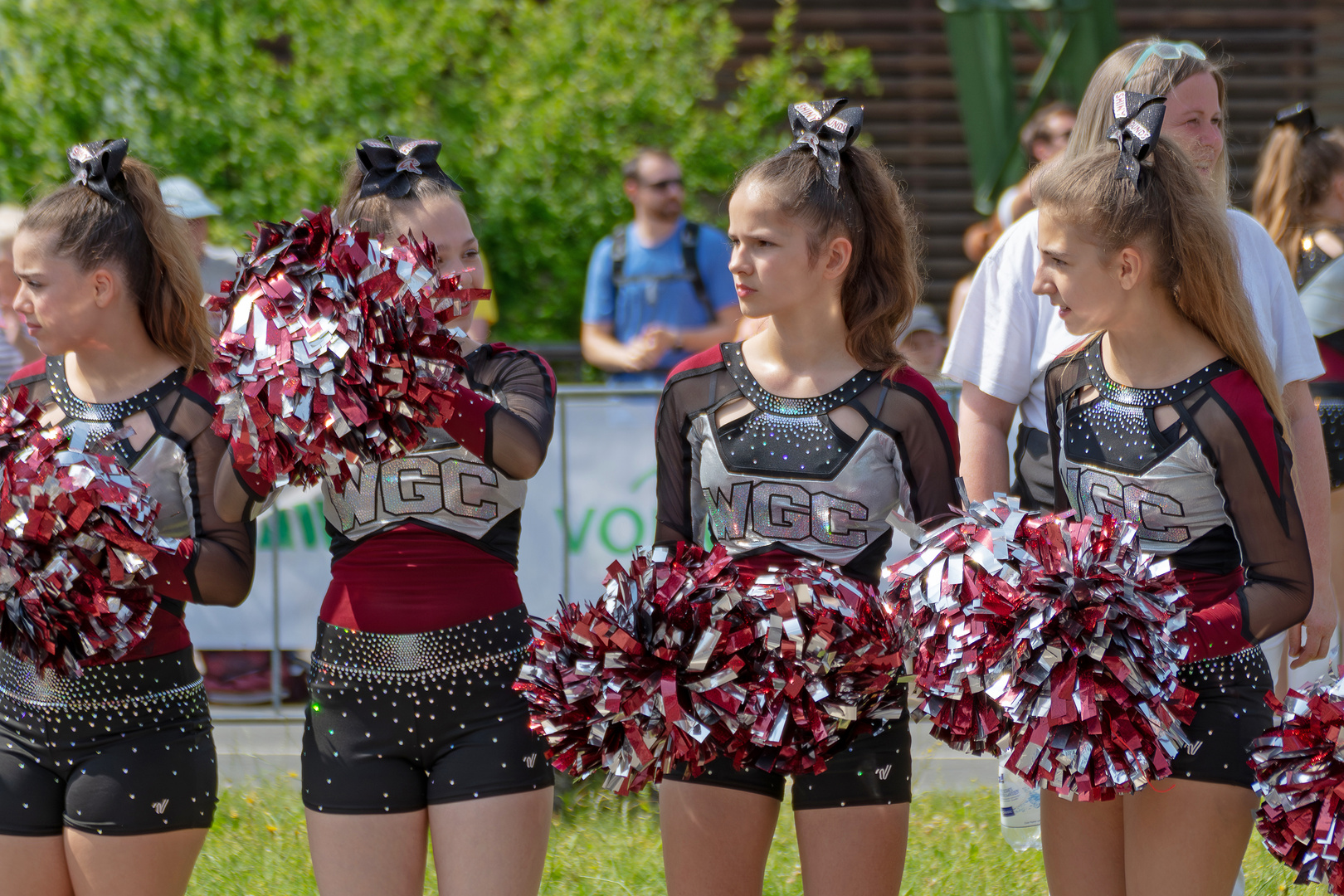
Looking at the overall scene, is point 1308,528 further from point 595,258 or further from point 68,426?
point 595,258

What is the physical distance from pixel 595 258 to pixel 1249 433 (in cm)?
427

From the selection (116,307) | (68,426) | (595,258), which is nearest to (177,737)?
(68,426)

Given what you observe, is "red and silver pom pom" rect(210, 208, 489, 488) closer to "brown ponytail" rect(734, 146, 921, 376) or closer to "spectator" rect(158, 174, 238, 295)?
"brown ponytail" rect(734, 146, 921, 376)

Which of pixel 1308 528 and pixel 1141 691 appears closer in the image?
pixel 1141 691

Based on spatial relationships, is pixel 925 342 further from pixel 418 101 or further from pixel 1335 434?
pixel 418 101

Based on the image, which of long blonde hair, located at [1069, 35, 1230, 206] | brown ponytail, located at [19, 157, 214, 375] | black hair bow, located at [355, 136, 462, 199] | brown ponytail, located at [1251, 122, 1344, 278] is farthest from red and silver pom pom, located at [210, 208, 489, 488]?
brown ponytail, located at [1251, 122, 1344, 278]

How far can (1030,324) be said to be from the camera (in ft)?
10.5

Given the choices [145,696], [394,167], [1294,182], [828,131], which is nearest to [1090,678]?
[828,131]

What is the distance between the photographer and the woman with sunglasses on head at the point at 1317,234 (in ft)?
15.0

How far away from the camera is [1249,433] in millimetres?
2582

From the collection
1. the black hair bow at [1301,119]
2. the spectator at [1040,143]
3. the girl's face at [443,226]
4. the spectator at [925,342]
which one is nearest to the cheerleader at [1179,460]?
the girl's face at [443,226]

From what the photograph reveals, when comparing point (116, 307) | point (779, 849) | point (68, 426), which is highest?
point (116, 307)

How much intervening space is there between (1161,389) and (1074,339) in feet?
1.57

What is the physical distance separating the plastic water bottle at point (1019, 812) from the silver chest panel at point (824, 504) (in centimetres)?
96
